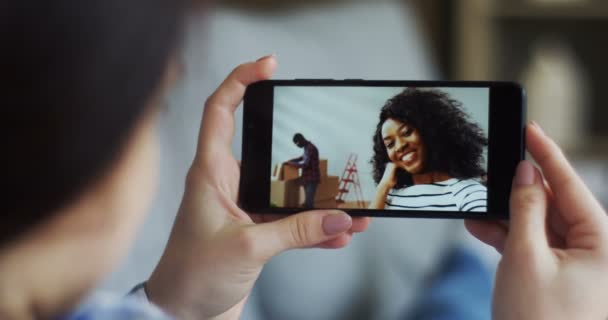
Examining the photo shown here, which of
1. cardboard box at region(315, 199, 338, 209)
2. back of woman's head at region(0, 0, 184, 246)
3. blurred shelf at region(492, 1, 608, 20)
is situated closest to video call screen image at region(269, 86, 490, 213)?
cardboard box at region(315, 199, 338, 209)

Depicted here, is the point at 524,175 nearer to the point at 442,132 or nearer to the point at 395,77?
the point at 442,132

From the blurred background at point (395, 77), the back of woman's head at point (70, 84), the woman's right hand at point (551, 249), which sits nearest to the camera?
the back of woman's head at point (70, 84)

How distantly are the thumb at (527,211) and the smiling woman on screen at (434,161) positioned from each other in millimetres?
26

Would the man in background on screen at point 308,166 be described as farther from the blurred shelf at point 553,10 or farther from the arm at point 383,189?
the blurred shelf at point 553,10

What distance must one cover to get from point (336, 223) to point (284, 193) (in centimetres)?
5

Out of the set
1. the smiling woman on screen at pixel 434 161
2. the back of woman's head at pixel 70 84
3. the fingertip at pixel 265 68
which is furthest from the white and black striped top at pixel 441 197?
the back of woman's head at pixel 70 84

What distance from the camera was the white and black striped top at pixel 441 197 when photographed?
48cm

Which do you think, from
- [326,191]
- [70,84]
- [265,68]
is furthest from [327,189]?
[70,84]

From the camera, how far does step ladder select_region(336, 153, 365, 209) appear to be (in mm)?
483

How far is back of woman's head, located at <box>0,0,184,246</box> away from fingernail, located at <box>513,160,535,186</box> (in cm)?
30

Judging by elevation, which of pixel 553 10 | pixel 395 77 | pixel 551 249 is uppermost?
pixel 553 10

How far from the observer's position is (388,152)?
489 millimetres

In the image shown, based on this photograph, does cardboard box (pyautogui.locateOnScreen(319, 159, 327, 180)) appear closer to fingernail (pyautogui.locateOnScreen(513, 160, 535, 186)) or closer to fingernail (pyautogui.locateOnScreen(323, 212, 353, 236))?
fingernail (pyautogui.locateOnScreen(323, 212, 353, 236))

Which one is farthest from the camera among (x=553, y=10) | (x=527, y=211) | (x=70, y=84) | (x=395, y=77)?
(x=553, y=10)
